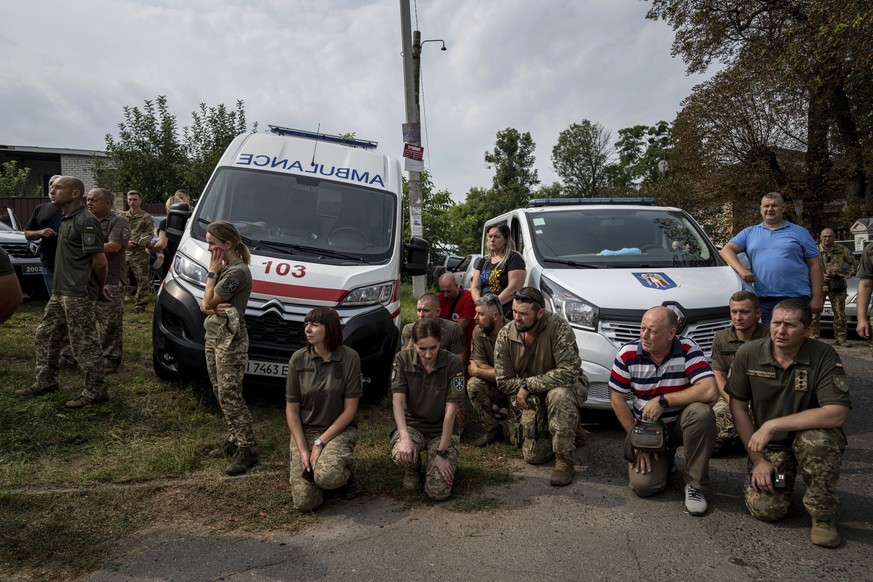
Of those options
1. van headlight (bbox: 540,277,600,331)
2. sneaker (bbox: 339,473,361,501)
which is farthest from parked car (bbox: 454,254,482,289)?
sneaker (bbox: 339,473,361,501)

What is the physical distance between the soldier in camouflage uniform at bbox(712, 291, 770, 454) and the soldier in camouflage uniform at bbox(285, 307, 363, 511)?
2.55 m

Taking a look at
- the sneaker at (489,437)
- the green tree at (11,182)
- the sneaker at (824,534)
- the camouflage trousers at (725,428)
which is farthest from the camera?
the green tree at (11,182)

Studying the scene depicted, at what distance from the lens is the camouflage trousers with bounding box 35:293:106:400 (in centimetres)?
521

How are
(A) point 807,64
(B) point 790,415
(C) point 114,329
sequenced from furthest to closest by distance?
(A) point 807,64
(C) point 114,329
(B) point 790,415

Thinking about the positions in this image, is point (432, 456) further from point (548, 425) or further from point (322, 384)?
point (548, 425)

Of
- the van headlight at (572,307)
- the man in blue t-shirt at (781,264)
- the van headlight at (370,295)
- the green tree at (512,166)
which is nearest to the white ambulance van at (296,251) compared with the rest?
the van headlight at (370,295)

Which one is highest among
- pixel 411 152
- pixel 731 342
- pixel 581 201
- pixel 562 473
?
pixel 411 152

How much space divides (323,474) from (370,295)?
1870mm

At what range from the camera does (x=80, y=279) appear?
5211 millimetres

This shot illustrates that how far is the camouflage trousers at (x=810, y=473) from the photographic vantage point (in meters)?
3.42

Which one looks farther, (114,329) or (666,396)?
(114,329)

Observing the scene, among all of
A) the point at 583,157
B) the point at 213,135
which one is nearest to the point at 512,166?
the point at 583,157

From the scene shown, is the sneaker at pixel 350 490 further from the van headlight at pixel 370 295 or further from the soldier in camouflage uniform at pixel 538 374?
the van headlight at pixel 370 295

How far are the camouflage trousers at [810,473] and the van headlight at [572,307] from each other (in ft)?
5.73
